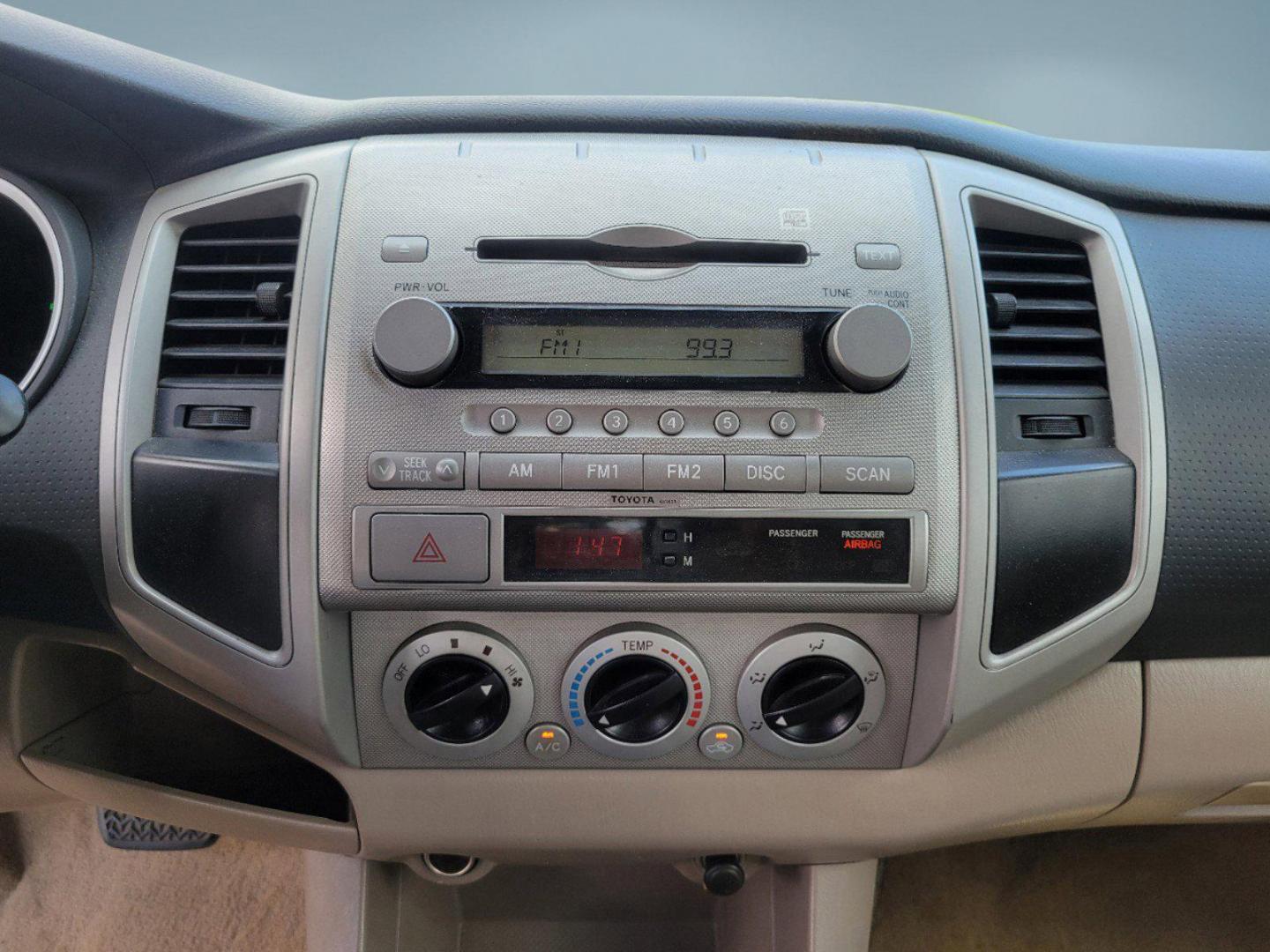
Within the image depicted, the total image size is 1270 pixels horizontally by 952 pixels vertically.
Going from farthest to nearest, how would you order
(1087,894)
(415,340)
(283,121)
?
(1087,894), (283,121), (415,340)

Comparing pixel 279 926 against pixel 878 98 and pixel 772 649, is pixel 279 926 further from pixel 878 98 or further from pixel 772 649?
pixel 878 98

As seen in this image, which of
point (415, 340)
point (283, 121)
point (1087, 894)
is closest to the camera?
point (415, 340)

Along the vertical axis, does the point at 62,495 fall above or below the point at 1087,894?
above

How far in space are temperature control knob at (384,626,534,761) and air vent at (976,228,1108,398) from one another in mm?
498

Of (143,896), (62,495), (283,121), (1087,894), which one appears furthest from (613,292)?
(143,896)

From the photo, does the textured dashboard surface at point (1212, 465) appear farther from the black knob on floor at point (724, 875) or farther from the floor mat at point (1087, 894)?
the floor mat at point (1087, 894)

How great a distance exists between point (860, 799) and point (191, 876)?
117 cm

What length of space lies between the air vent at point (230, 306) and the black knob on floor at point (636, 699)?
15.0 inches

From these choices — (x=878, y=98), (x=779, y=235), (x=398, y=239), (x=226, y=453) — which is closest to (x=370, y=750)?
(x=226, y=453)

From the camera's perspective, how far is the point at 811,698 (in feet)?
2.48

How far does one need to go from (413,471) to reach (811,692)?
38 cm

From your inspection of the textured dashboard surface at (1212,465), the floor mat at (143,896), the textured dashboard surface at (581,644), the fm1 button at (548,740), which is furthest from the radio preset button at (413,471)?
the floor mat at (143,896)

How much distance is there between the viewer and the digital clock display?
0.71 metres

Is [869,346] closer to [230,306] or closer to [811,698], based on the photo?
[811,698]
